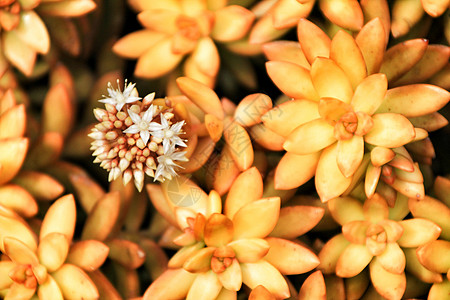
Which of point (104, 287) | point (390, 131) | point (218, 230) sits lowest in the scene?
point (104, 287)

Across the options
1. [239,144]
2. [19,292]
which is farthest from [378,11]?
[19,292]

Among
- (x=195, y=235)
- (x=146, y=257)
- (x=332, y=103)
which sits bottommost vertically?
(x=146, y=257)

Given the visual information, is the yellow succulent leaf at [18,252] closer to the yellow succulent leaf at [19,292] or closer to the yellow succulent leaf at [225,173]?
the yellow succulent leaf at [19,292]

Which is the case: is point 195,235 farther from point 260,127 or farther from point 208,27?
point 208,27

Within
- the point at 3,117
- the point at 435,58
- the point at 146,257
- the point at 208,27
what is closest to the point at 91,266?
the point at 146,257

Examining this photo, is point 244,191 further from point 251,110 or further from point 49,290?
point 49,290
